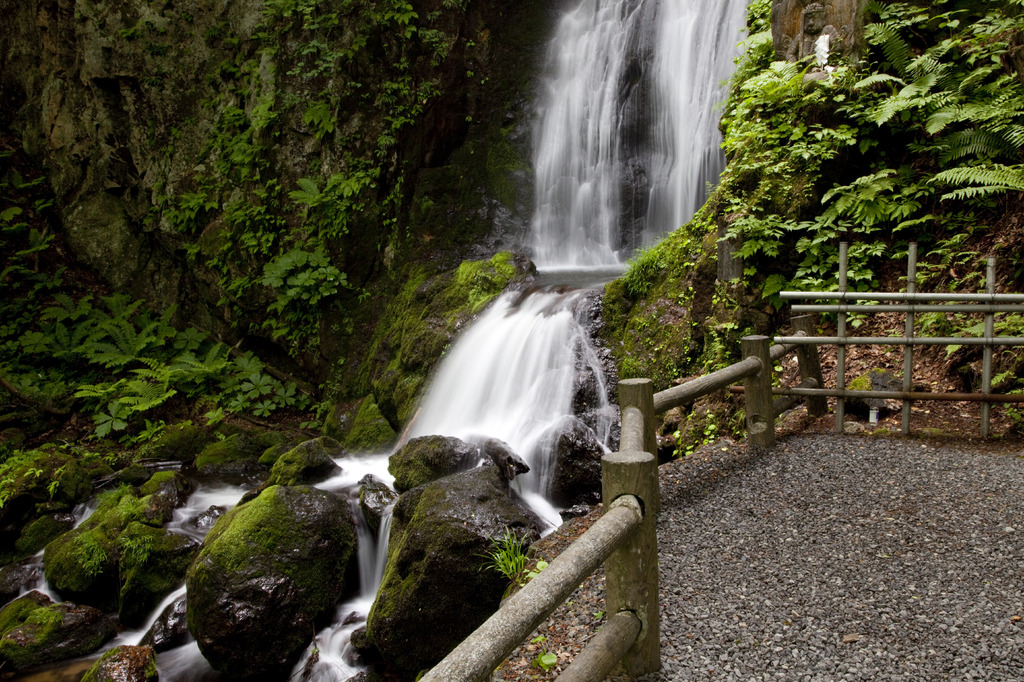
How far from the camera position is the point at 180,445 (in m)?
10.3

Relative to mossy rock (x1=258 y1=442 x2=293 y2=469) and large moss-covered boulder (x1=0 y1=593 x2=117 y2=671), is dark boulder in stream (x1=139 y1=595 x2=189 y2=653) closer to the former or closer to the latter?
large moss-covered boulder (x1=0 y1=593 x2=117 y2=671)

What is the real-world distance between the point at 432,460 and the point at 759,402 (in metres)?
3.25

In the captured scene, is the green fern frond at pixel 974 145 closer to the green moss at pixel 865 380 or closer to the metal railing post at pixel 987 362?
the metal railing post at pixel 987 362

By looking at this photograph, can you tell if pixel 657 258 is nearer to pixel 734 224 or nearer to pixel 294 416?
pixel 734 224

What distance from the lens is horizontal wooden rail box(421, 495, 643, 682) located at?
1.68 m

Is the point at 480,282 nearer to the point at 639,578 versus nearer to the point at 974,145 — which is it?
the point at 974,145

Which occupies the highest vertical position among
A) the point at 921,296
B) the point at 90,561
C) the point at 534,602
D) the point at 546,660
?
the point at 921,296

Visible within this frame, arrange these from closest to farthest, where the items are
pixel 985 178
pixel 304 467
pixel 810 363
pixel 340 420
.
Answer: pixel 985 178 → pixel 810 363 → pixel 304 467 → pixel 340 420

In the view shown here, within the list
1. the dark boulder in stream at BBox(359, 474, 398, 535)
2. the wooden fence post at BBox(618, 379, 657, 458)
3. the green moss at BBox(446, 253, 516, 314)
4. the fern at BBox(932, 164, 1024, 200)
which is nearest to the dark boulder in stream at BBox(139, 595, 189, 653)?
the dark boulder in stream at BBox(359, 474, 398, 535)

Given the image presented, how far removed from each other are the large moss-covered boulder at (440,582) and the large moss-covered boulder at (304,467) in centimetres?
278

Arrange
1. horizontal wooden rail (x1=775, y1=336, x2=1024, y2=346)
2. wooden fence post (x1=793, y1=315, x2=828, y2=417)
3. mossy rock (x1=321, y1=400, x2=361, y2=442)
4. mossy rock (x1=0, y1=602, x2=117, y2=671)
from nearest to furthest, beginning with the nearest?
horizontal wooden rail (x1=775, y1=336, x2=1024, y2=346)
wooden fence post (x1=793, y1=315, x2=828, y2=417)
mossy rock (x1=0, y1=602, x2=117, y2=671)
mossy rock (x1=321, y1=400, x2=361, y2=442)

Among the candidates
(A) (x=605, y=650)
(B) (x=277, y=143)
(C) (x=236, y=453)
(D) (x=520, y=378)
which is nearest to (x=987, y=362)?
(A) (x=605, y=650)

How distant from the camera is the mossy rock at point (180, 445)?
404 inches

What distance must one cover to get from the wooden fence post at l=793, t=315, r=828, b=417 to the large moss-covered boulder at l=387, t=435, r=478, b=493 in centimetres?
324
